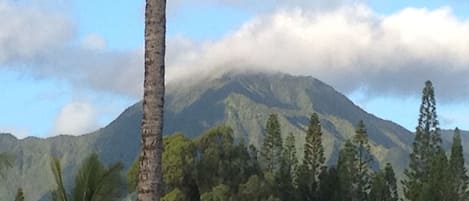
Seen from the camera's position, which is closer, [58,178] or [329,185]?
→ [58,178]

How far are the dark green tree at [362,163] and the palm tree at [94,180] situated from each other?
219 feet

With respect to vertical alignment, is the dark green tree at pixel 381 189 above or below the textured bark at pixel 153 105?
above

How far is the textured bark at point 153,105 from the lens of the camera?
488 inches

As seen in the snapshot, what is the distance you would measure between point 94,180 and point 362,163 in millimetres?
71565

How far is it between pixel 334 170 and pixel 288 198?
12773 millimetres

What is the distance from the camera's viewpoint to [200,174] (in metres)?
56.0

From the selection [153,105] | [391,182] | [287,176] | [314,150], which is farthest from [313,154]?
[153,105]

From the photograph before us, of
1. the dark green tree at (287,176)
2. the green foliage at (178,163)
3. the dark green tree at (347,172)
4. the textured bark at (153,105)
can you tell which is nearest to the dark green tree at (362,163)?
the dark green tree at (347,172)

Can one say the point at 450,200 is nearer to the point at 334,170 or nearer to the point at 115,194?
the point at 334,170

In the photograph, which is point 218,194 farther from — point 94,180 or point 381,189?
point 381,189

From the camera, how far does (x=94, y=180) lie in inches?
872

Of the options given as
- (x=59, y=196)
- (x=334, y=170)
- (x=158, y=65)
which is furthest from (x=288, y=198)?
(x=158, y=65)

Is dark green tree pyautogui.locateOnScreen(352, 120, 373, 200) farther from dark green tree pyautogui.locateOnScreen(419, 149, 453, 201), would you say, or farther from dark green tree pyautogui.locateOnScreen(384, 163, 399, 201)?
dark green tree pyautogui.locateOnScreen(419, 149, 453, 201)

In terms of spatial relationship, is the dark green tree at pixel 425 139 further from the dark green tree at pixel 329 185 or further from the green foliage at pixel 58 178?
the green foliage at pixel 58 178
